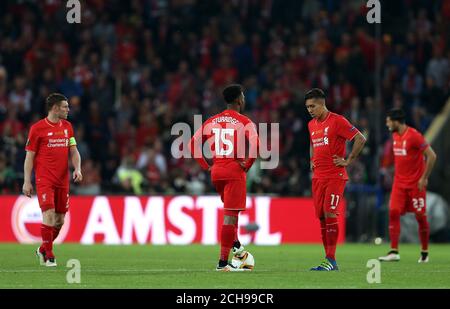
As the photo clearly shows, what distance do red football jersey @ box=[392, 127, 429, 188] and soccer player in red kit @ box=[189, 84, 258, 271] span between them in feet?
14.8

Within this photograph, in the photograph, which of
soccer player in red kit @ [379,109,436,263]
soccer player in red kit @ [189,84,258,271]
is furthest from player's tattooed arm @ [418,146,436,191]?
soccer player in red kit @ [189,84,258,271]

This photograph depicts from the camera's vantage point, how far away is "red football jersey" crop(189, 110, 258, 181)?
48.1 feet

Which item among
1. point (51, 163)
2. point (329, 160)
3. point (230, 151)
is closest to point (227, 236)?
point (230, 151)

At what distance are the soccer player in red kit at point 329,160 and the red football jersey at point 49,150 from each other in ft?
11.7

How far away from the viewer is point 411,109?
91.6 feet

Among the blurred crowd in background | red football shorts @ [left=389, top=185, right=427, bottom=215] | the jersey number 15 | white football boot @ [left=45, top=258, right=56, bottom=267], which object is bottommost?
white football boot @ [left=45, top=258, right=56, bottom=267]

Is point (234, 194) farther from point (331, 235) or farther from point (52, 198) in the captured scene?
point (52, 198)

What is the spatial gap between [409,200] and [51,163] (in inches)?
231

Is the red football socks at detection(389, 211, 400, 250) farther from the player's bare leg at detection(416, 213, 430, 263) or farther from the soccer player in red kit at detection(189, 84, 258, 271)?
the soccer player in red kit at detection(189, 84, 258, 271)

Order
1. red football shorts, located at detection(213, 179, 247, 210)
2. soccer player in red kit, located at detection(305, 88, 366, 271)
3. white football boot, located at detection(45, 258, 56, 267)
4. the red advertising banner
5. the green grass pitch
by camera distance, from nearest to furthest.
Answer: the green grass pitch, red football shorts, located at detection(213, 179, 247, 210), soccer player in red kit, located at detection(305, 88, 366, 271), white football boot, located at detection(45, 258, 56, 267), the red advertising banner

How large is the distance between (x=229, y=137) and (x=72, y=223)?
35.8 ft
